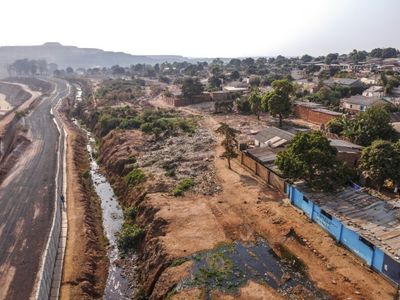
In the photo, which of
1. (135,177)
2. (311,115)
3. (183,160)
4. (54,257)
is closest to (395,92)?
Result: (311,115)

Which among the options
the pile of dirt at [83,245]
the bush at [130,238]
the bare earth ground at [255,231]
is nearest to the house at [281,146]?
the bare earth ground at [255,231]

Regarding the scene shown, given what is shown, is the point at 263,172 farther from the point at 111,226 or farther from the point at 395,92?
the point at 395,92

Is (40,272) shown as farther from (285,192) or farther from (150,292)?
(285,192)

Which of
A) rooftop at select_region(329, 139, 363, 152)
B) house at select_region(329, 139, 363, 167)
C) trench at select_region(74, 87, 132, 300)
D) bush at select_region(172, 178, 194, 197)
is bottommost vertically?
trench at select_region(74, 87, 132, 300)

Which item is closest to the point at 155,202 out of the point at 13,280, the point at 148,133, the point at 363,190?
the point at 13,280

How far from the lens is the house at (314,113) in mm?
63844

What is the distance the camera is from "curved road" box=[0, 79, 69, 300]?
2619cm

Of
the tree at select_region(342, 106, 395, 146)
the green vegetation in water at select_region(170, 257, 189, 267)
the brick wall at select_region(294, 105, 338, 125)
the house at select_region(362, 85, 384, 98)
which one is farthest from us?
the house at select_region(362, 85, 384, 98)

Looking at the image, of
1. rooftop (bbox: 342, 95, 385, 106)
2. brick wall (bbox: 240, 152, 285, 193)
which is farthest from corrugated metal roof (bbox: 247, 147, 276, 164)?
rooftop (bbox: 342, 95, 385, 106)

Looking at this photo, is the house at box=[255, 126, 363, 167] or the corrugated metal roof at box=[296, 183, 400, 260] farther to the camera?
the house at box=[255, 126, 363, 167]

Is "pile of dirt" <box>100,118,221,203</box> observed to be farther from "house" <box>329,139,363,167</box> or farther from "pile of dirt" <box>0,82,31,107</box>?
"pile of dirt" <box>0,82,31,107</box>

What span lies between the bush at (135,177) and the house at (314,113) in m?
36.6

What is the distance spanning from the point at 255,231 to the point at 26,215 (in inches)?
916

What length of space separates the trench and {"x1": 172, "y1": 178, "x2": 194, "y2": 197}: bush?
663 centimetres
